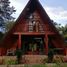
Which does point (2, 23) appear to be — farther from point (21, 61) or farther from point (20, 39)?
point (21, 61)

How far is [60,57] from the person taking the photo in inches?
1227

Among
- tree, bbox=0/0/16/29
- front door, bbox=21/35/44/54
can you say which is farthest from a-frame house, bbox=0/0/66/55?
tree, bbox=0/0/16/29

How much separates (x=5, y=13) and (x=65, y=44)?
1021 inches

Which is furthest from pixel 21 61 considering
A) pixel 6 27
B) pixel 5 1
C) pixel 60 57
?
pixel 6 27

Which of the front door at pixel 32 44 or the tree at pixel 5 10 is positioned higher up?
the tree at pixel 5 10

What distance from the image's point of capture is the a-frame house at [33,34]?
35750 mm

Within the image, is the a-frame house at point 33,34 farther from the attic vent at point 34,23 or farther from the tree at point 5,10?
the tree at point 5,10

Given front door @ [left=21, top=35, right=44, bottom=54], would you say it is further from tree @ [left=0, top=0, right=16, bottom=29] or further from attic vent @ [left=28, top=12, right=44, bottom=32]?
tree @ [left=0, top=0, right=16, bottom=29]

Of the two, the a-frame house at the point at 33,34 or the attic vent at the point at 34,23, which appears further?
the attic vent at the point at 34,23

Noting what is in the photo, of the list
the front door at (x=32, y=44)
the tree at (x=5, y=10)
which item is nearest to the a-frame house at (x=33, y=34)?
the front door at (x=32, y=44)

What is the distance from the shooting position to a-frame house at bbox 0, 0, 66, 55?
3575cm

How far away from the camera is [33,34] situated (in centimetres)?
3588

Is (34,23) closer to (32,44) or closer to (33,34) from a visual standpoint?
(33,34)

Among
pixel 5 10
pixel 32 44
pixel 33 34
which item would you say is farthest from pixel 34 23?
pixel 5 10
